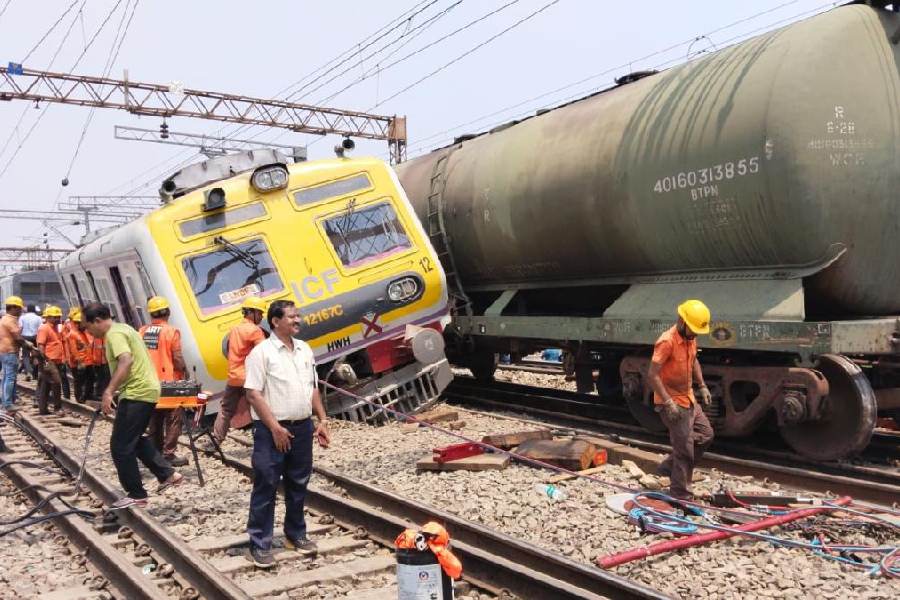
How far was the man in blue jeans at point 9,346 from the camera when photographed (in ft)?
40.5

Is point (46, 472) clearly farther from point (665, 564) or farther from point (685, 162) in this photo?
point (685, 162)

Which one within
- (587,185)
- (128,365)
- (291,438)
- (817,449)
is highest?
(587,185)

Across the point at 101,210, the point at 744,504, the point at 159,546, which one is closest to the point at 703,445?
the point at 744,504

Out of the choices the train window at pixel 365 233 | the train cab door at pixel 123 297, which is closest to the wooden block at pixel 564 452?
the train window at pixel 365 233

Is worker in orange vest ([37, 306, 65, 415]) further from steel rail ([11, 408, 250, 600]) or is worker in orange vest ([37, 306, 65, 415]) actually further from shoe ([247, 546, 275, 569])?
shoe ([247, 546, 275, 569])

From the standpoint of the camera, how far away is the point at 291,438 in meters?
5.30

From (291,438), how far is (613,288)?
18.1ft

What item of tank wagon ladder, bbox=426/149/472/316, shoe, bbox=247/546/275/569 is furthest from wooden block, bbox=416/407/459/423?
shoe, bbox=247/546/275/569

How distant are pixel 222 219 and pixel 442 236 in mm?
3432

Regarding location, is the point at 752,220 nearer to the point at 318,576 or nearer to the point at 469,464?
the point at 469,464

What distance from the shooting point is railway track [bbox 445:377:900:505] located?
21.2 ft

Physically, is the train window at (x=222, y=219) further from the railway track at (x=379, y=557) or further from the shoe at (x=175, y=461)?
the railway track at (x=379, y=557)

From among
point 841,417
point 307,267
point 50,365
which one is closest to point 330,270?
point 307,267

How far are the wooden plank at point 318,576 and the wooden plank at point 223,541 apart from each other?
65 cm
